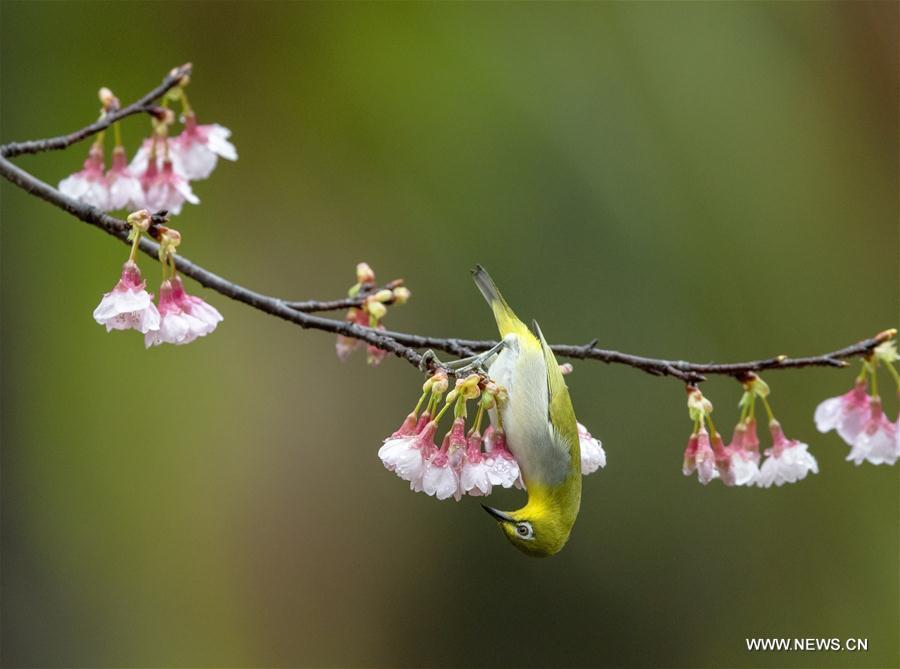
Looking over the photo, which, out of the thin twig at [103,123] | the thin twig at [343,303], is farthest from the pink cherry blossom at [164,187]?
the thin twig at [343,303]

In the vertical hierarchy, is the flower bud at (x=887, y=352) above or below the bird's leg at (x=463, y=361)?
above

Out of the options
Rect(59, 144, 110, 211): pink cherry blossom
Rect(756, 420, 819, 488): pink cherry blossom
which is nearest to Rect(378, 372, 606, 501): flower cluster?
Rect(756, 420, 819, 488): pink cherry blossom

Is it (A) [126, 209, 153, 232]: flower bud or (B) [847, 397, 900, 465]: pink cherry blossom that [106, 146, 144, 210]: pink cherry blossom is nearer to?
(A) [126, 209, 153, 232]: flower bud

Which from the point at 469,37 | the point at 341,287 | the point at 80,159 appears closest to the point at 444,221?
the point at 341,287

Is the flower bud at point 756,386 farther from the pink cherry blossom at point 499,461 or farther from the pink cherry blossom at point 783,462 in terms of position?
the pink cherry blossom at point 499,461

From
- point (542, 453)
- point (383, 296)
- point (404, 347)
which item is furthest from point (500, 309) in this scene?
point (404, 347)

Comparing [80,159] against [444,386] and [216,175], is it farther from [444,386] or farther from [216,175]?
[444,386]
